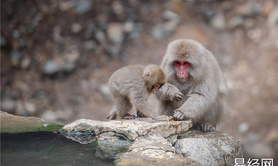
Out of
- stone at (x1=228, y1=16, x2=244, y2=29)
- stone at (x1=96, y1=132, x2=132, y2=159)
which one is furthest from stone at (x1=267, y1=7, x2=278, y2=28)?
stone at (x1=96, y1=132, x2=132, y2=159)

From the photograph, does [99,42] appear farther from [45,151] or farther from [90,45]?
[45,151]

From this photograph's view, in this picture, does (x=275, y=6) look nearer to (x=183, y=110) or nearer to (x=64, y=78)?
(x=64, y=78)

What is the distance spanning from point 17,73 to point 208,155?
7318 mm

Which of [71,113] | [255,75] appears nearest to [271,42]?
[255,75]

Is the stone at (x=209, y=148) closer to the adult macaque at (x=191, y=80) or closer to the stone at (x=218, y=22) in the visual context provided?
the adult macaque at (x=191, y=80)

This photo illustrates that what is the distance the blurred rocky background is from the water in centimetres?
532

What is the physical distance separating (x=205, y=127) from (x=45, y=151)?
75.0 inches

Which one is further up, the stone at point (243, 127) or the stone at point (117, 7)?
the stone at point (117, 7)

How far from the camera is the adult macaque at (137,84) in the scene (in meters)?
4.58

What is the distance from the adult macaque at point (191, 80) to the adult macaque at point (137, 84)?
4.8 inches

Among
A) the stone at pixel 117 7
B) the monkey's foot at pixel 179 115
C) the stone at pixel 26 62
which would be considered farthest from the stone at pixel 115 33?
the monkey's foot at pixel 179 115

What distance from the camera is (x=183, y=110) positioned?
4410 millimetres

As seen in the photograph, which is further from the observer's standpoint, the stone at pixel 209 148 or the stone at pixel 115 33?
the stone at pixel 115 33

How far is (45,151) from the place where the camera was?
11.4 ft
